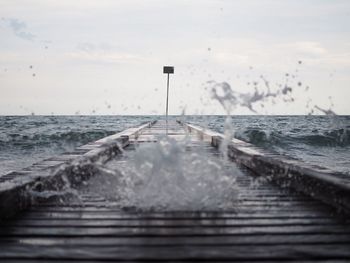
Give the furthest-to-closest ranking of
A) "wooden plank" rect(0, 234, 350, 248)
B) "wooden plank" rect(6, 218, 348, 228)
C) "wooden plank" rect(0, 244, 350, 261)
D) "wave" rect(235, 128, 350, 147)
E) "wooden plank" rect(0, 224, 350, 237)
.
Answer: "wave" rect(235, 128, 350, 147)
"wooden plank" rect(6, 218, 348, 228)
"wooden plank" rect(0, 224, 350, 237)
"wooden plank" rect(0, 234, 350, 248)
"wooden plank" rect(0, 244, 350, 261)

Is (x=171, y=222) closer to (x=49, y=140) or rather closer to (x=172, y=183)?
(x=172, y=183)

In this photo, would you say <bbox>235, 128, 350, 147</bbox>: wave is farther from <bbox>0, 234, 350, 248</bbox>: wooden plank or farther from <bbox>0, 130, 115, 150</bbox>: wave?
<bbox>0, 234, 350, 248</bbox>: wooden plank

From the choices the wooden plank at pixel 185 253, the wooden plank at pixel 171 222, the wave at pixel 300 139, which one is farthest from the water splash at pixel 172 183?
the wave at pixel 300 139

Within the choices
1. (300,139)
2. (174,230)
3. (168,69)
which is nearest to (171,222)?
(174,230)

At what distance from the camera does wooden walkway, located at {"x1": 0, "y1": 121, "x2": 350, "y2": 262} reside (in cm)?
244

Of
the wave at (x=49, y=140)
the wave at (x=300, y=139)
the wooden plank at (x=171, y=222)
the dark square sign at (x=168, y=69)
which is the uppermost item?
the dark square sign at (x=168, y=69)

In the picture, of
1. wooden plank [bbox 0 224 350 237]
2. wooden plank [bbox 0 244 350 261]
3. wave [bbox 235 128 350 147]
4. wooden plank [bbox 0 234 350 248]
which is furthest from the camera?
wave [bbox 235 128 350 147]

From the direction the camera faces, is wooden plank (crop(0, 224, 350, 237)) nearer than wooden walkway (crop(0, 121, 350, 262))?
No

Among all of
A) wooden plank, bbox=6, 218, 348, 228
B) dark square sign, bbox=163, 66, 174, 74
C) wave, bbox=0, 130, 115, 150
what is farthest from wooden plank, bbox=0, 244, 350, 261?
wave, bbox=0, 130, 115, 150

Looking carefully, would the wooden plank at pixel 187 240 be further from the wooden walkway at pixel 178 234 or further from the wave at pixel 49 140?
the wave at pixel 49 140

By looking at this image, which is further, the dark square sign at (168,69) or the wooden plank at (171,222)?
the dark square sign at (168,69)

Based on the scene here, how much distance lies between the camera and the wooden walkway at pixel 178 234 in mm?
2441

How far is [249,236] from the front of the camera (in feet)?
9.29

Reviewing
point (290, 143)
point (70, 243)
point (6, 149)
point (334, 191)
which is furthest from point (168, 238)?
point (290, 143)
